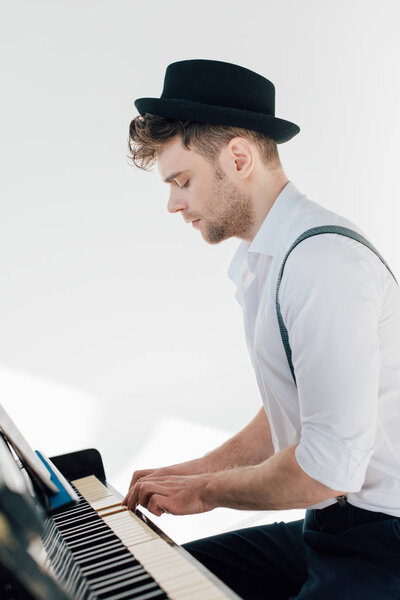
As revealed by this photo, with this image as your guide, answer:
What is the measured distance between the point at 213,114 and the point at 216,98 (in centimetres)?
5

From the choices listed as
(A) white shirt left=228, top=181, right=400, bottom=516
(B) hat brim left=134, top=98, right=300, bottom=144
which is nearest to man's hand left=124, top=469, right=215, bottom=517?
(A) white shirt left=228, top=181, right=400, bottom=516

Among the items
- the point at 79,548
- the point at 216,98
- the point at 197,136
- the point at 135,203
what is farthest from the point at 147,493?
the point at 135,203

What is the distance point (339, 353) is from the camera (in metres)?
1.02

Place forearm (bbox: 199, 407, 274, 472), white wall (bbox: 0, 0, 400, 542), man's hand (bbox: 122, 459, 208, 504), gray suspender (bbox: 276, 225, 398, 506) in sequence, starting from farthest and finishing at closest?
white wall (bbox: 0, 0, 400, 542), forearm (bbox: 199, 407, 274, 472), man's hand (bbox: 122, 459, 208, 504), gray suspender (bbox: 276, 225, 398, 506)

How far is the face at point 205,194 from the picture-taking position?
1.38 m

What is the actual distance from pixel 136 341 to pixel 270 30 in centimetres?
225

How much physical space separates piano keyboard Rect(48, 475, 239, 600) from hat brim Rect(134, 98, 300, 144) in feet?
2.92

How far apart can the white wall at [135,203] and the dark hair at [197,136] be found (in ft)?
7.15

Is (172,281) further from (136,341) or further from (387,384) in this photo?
(387,384)

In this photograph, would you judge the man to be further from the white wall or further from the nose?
the white wall

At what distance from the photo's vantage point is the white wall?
345cm

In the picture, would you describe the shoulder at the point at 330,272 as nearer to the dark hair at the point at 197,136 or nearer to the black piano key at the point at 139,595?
the dark hair at the point at 197,136

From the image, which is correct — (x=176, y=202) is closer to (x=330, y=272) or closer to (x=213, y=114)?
(x=213, y=114)

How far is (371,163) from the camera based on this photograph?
421 cm
